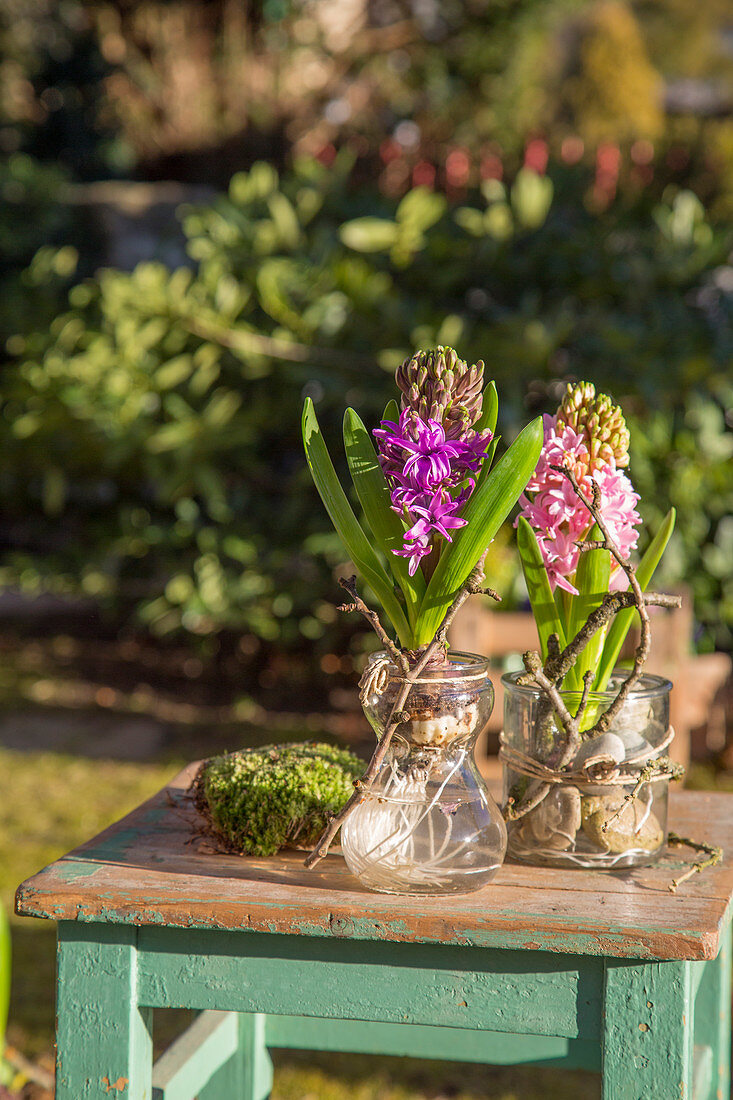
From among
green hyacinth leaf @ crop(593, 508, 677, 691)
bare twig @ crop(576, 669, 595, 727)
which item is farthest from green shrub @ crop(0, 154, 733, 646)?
bare twig @ crop(576, 669, 595, 727)

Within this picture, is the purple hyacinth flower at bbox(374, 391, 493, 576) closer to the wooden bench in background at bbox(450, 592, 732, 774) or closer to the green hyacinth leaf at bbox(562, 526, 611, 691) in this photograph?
the green hyacinth leaf at bbox(562, 526, 611, 691)

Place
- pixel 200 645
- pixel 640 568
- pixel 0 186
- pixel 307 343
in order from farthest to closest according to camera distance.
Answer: pixel 0 186 < pixel 200 645 < pixel 307 343 < pixel 640 568

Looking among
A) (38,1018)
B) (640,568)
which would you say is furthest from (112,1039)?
(38,1018)

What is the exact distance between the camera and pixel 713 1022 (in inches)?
60.8

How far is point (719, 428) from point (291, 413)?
166cm

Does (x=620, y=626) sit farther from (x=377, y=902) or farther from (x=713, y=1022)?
(x=713, y=1022)

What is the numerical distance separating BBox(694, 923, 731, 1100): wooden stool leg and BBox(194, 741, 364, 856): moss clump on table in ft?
1.97


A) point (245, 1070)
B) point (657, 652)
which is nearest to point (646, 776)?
point (245, 1070)

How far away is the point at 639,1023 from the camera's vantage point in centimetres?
101

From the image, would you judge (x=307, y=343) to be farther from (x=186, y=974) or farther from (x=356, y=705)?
(x=186, y=974)

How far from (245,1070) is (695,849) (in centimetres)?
86

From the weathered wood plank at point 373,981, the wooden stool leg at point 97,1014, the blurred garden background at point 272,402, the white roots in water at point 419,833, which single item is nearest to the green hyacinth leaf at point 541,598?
the white roots in water at point 419,833

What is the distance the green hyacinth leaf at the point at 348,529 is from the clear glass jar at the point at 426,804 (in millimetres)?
68

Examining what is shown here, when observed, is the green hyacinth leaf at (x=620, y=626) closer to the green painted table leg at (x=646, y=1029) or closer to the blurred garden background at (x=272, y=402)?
the green painted table leg at (x=646, y=1029)
